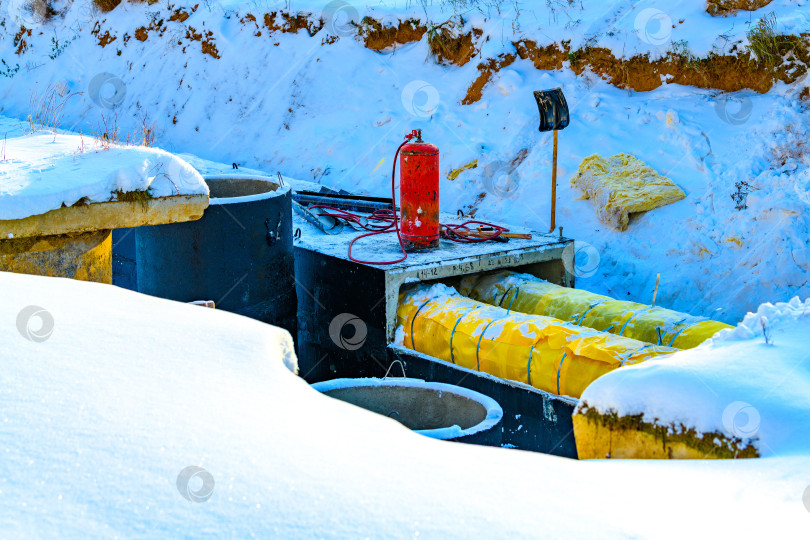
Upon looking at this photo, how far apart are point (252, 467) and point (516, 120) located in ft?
29.7

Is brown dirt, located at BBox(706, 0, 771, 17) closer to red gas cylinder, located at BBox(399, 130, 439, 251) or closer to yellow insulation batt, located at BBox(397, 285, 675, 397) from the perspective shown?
red gas cylinder, located at BBox(399, 130, 439, 251)

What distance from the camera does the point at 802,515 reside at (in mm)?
2262

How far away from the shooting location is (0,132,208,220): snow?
4.25 metres

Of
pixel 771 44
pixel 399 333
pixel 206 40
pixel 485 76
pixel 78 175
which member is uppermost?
pixel 206 40

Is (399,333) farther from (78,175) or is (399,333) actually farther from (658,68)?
(658,68)

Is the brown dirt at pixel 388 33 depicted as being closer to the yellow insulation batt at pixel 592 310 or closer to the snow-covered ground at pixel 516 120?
the snow-covered ground at pixel 516 120

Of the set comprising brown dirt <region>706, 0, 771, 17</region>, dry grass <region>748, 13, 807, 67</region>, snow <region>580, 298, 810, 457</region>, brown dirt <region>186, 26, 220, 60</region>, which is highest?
brown dirt <region>706, 0, 771, 17</region>

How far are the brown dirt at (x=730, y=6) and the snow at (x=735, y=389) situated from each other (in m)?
7.29

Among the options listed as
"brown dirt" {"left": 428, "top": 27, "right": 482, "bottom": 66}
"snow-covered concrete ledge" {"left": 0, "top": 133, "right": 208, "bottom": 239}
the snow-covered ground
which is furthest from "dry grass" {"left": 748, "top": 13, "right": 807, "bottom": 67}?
"snow-covered concrete ledge" {"left": 0, "top": 133, "right": 208, "bottom": 239}

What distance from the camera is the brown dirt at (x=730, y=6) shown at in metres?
9.57

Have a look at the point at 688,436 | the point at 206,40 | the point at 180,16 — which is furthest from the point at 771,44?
the point at 180,16

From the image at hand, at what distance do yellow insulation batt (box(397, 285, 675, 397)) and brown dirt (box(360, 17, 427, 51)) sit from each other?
775 centimetres

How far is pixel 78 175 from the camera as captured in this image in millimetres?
4527

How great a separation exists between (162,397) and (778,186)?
702cm
